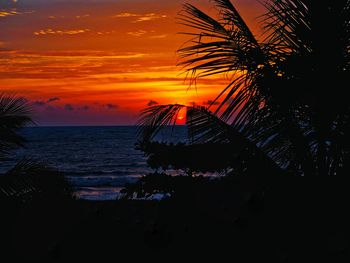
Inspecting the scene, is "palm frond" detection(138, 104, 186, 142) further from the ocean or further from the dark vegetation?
the ocean

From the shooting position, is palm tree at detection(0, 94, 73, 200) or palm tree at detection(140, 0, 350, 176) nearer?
palm tree at detection(140, 0, 350, 176)

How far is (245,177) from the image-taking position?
11.1 feet

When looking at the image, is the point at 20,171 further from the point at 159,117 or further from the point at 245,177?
the point at 245,177

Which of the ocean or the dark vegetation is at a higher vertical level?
the dark vegetation

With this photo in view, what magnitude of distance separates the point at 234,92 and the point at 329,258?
10.6ft

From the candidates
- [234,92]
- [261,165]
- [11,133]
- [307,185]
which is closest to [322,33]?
Answer: [234,92]

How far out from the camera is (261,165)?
5414mm

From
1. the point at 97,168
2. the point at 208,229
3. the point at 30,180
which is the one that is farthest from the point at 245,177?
Answer: the point at 97,168

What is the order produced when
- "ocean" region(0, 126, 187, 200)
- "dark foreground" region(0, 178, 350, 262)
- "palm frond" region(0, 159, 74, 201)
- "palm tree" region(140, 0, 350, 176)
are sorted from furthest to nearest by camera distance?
1. "ocean" region(0, 126, 187, 200)
2. "palm frond" region(0, 159, 74, 201)
3. "palm tree" region(140, 0, 350, 176)
4. "dark foreground" region(0, 178, 350, 262)

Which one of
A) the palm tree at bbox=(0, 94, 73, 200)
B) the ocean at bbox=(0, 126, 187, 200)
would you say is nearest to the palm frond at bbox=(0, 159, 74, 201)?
the palm tree at bbox=(0, 94, 73, 200)

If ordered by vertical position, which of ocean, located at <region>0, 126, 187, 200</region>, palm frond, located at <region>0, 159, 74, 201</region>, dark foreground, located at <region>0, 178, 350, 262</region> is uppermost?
dark foreground, located at <region>0, 178, 350, 262</region>

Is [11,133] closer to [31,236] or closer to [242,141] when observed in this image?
[242,141]

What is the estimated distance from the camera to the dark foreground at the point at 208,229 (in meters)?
2.89

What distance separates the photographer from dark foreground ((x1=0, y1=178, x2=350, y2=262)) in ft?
9.47
